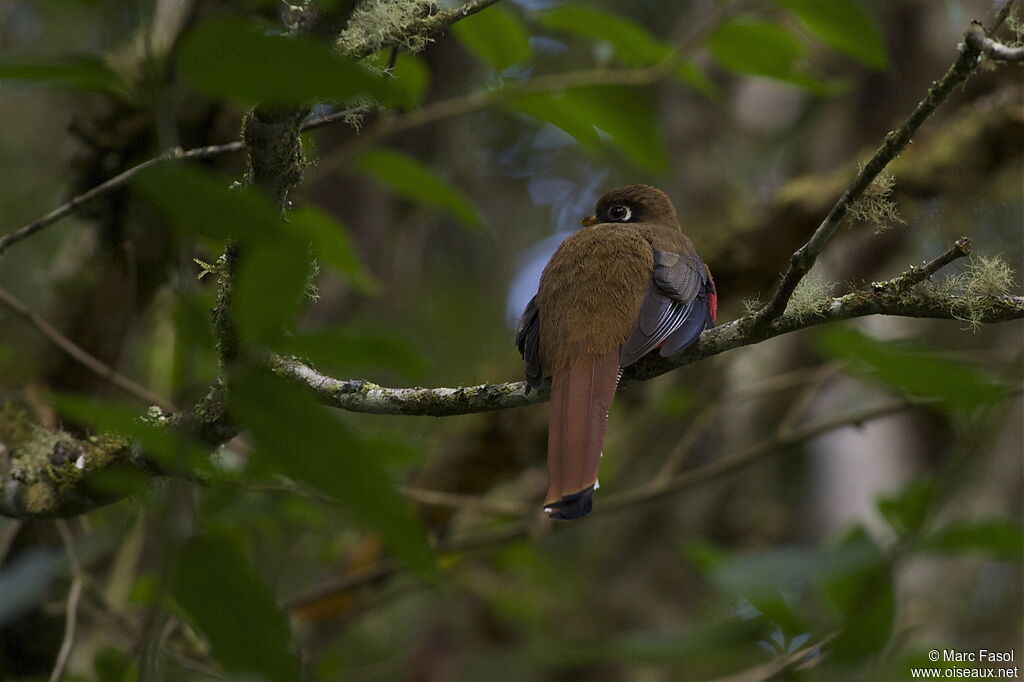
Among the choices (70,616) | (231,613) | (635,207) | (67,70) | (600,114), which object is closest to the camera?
(67,70)

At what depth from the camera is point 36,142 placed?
6781mm

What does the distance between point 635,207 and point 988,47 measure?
2.57 m

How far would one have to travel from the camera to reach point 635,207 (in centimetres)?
434

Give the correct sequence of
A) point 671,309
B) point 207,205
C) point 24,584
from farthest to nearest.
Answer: point 671,309 < point 24,584 < point 207,205

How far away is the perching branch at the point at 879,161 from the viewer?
179cm

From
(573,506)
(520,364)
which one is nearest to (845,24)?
(573,506)

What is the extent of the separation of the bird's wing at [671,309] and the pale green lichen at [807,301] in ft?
1.59

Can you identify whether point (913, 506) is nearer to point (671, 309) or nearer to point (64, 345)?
point (671, 309)

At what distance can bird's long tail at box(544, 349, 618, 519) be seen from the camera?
8.42 ft

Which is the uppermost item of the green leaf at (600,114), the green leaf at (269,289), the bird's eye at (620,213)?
the bird's eye at (620,213)

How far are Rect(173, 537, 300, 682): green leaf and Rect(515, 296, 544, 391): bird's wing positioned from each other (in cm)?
112

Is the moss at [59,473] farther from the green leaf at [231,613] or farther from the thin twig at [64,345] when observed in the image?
the green leaf at [231,613]

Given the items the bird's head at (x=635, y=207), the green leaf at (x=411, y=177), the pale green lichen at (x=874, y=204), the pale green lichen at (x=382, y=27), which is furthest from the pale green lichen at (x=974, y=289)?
the bird's head at (x=635, y=207)

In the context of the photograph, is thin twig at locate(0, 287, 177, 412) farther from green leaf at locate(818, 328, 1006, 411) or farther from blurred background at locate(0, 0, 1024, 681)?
green leaf at locate(818, 328, 1006, 411)
